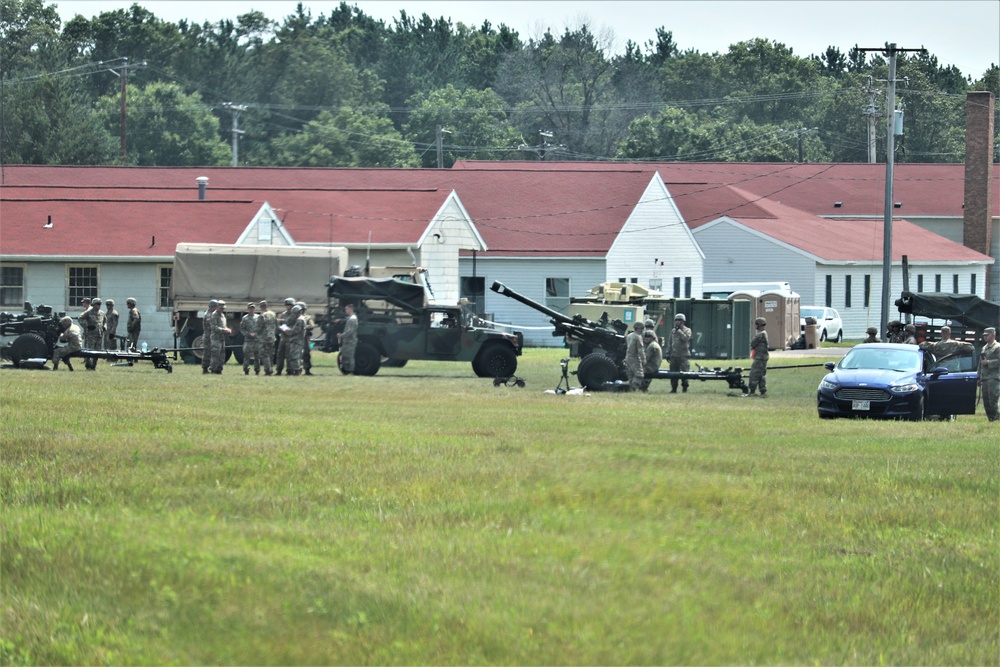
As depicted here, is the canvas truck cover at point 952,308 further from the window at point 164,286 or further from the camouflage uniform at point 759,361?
the window at point 164,286

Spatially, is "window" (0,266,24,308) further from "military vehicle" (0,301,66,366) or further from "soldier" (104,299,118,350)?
"military vehicle" (0,301,66,366)

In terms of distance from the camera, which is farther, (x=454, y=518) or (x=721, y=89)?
(x=721, y=89)

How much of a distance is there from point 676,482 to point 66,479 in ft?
18.4

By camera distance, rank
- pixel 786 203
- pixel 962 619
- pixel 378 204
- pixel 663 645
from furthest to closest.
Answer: pixel 786 203
pixel 378 204
pixel 962 619
pixel 663 645

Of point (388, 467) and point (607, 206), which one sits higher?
point (607, 206)

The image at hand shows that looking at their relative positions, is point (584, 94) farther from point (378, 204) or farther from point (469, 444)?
point (469, 444)

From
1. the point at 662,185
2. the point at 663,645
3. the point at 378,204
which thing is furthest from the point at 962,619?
the point at 662,185

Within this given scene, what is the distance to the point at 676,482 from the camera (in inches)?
527

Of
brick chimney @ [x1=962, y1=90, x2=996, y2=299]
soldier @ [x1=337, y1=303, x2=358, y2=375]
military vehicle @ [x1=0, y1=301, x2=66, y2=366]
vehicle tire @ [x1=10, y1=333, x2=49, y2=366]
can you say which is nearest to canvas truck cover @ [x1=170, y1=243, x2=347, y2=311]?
military vehicle @ [x1=0, y1=301, x2=66, y2=366]

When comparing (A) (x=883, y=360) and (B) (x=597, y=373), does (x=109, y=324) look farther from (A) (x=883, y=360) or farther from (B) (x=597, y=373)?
(A) (x=883, y=360)

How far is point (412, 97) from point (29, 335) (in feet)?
294

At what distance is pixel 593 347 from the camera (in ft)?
105

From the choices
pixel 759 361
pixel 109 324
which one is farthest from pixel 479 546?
pixel 109 324

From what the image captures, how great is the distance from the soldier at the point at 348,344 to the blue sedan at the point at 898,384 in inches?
451
